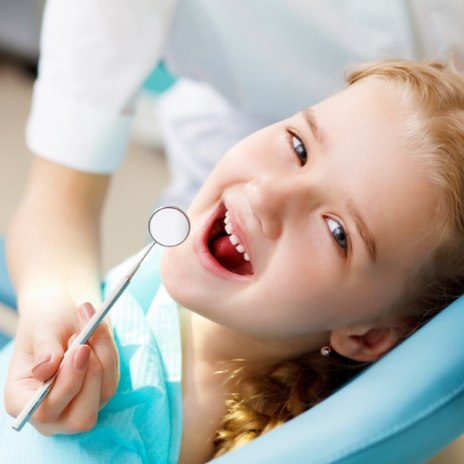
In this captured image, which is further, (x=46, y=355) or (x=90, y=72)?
(x=90, y=72)

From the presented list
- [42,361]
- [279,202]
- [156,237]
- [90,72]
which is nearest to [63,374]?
[42,361]

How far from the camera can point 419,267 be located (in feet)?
2.92

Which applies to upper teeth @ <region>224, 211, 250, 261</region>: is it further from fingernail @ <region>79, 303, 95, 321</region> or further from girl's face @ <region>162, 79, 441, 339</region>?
fingernail @ <region>79, 303, 95, 321</region>

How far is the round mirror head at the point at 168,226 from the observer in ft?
2.52


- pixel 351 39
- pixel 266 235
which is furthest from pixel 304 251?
pixel 351 39

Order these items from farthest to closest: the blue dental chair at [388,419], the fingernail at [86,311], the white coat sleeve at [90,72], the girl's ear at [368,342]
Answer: the white coat sleeve at [90,72]
the girl's ear at [368,342]
the fingernail at [86,311]
the blue dental chair at [388,419]

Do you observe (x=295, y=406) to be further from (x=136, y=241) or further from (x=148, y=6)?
(x=136, y=241)

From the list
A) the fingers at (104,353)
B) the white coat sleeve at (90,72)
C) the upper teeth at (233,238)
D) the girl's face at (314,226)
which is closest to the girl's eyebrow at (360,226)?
the girl's face at (314,226)

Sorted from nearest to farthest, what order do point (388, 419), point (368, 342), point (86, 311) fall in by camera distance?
point (388, 419), point (86, 311), point (368, 342)

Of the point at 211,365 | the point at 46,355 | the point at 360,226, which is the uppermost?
the point at 360,226

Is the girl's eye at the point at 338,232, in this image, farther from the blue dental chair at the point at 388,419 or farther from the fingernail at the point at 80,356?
the fingernail at the point at 80,356

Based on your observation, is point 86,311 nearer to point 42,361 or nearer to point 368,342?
point 42,361

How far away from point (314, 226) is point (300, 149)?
0.09 metres

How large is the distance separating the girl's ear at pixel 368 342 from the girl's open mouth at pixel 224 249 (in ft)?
0.40
